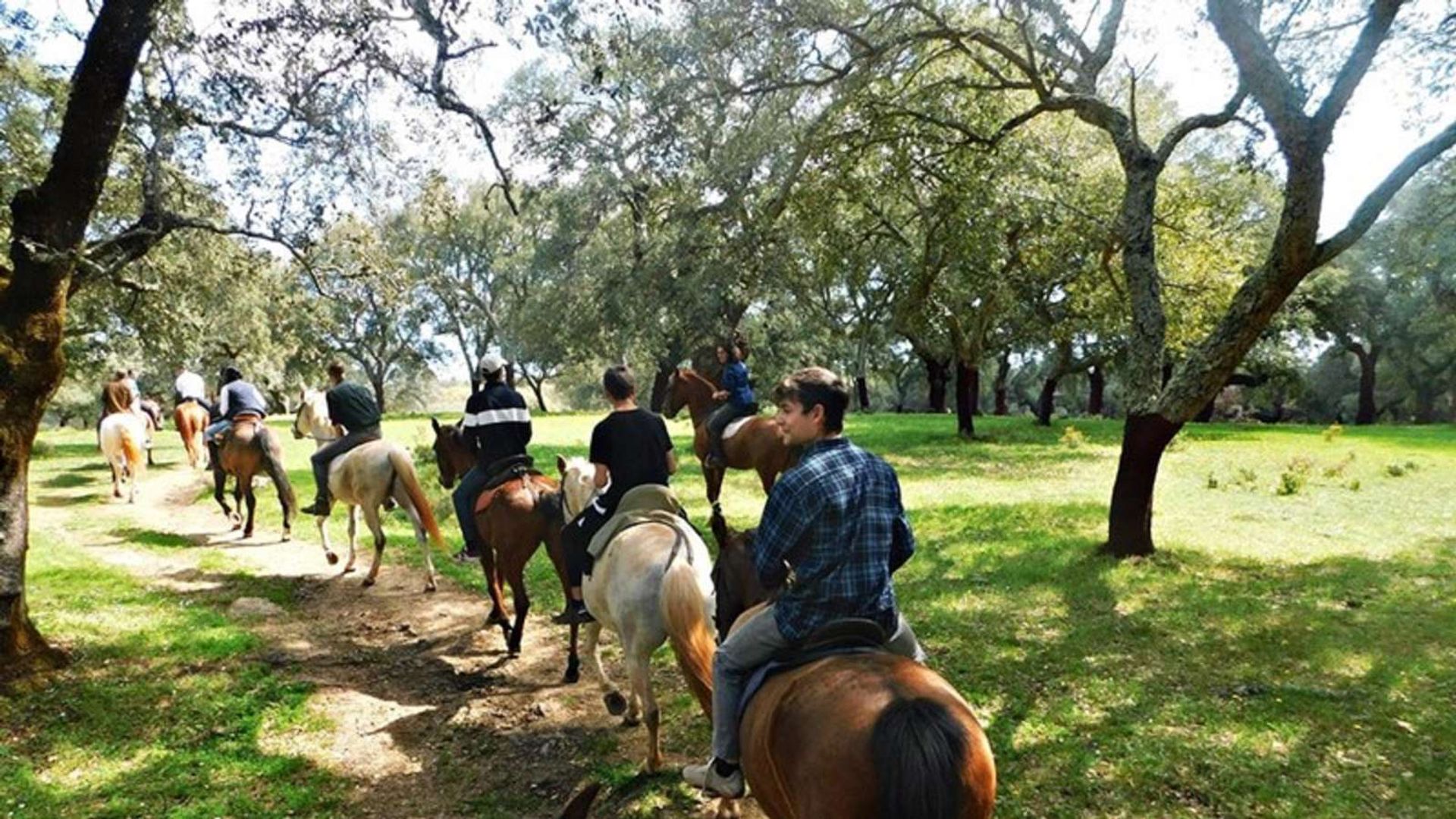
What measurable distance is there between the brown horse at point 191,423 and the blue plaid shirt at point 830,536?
63.4ft

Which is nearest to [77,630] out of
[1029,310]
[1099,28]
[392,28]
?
[392,28]

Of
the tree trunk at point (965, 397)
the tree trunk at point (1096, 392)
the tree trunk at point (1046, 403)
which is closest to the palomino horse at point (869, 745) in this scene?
the tree trunk at point (965, 397)

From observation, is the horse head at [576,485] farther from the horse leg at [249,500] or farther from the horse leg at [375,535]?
the horse leg at [249,500]

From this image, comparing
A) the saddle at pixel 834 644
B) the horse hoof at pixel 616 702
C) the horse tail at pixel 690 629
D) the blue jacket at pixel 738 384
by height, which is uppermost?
the blue jacket at pixel 738 384

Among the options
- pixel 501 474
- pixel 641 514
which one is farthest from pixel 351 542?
pixel 641 514

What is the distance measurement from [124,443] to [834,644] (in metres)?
17.9

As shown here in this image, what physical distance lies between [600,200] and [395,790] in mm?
18275

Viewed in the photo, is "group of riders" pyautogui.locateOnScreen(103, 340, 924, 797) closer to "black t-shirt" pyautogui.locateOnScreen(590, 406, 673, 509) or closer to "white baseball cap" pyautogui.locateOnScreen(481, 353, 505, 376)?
"black t-shirt" pyautogui.locateOnScreen(590, 406, 673, 509)

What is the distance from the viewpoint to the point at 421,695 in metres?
7.28

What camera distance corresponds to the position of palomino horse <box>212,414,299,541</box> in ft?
42.3

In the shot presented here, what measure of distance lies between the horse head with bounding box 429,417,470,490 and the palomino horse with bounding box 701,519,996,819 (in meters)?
7.64

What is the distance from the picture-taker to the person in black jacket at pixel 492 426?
8688mm

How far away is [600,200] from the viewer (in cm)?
2170

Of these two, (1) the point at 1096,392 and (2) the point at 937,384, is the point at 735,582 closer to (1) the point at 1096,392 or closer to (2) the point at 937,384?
(2) the point at 937,384
